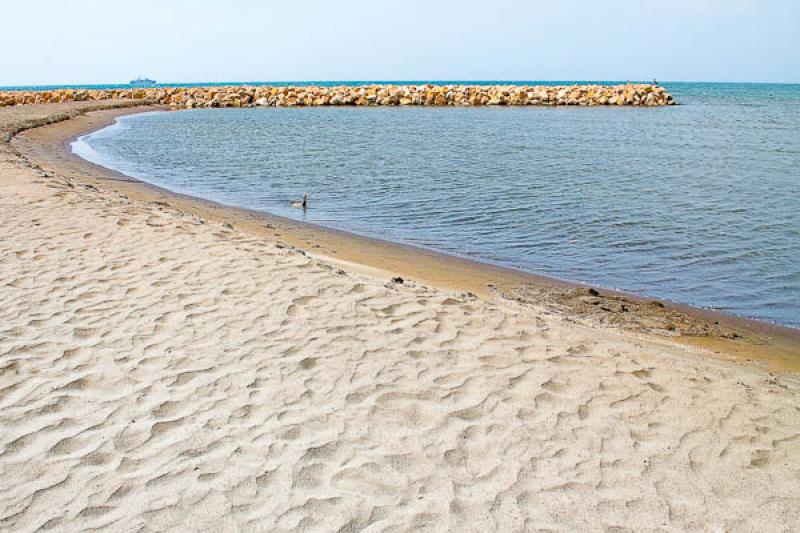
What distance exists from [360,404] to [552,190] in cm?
1160

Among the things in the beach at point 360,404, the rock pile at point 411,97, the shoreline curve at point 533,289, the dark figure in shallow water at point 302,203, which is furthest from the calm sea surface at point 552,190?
the rock pile at point 411,97

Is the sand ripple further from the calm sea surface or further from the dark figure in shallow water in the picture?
the dark figure in shallow water

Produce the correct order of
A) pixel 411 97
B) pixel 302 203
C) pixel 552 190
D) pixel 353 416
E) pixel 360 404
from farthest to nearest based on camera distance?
pixel 411 97 → pixel 552 190 → pixel 302 203 → pixel 360 404 → pixel 353 416

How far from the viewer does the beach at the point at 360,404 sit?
3.49 m

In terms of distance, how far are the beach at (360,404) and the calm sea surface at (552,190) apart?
1.80 metres

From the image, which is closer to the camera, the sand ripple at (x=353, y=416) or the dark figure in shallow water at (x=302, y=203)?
the sand ripple at (x=353, y=416)

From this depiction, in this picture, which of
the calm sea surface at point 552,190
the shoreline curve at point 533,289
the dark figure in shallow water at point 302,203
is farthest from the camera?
the dark figure in shallow water at point 302,203

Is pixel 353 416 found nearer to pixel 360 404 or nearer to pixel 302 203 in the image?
pixel 360 404

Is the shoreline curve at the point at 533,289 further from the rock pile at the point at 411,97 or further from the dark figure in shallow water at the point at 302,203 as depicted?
the rock pile at the point at 411,97

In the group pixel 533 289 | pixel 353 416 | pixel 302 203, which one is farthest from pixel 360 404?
pixel 302 203

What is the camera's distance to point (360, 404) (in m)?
4.46

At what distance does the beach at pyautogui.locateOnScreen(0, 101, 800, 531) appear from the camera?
11.4ft

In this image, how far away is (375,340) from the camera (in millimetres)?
5484

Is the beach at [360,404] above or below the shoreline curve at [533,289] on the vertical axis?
above
